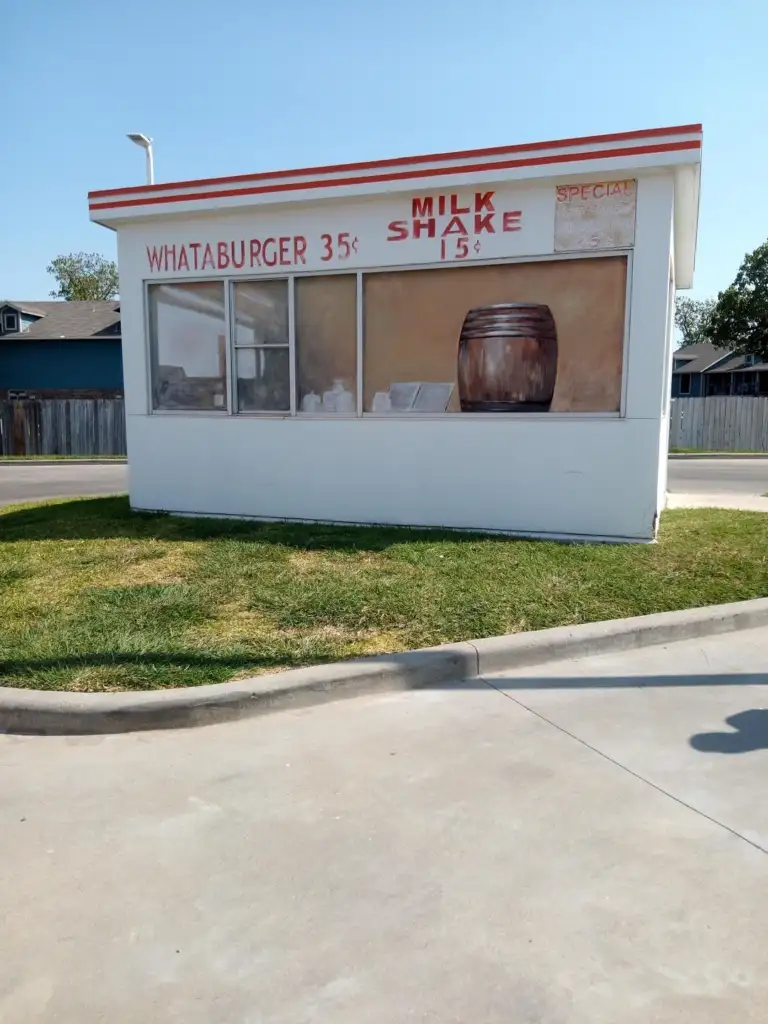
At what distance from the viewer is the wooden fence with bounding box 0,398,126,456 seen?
28.2 meters

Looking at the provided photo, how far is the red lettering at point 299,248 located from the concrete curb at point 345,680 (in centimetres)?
555

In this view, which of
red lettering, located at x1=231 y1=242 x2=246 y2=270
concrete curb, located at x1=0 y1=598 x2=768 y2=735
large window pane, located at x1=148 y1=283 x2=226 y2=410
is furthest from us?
large window pane, located at x1=148 y1=283 x2=226 y2=410

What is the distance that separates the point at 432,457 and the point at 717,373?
5358 centimetres

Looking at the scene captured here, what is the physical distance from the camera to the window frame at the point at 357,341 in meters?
8.03

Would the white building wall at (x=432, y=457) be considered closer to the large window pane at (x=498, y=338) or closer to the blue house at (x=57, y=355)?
the large window pane at (x=498, y=338)

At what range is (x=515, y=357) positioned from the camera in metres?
8.40

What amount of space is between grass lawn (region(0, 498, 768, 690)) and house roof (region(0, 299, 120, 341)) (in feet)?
90.5

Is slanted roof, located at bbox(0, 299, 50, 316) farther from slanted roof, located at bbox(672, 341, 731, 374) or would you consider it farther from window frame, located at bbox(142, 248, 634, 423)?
slanted roof, located at bbox(672, 341, 731, 374)

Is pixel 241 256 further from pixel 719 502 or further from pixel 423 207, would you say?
pixel 719 502

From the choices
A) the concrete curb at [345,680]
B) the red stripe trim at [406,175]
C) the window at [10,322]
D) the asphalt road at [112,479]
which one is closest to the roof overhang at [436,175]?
the red stripe trim at [406,175]

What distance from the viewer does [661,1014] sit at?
7.18ft

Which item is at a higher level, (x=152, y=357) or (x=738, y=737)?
(x=152, y=357)

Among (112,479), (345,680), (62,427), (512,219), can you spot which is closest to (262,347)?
(512,219)

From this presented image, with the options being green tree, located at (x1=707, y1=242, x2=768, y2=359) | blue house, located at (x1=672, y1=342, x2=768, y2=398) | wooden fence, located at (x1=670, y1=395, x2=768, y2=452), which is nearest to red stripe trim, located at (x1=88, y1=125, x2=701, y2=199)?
wooden fence, located at (x1=670, y1=395, x2=768, y2=452)
